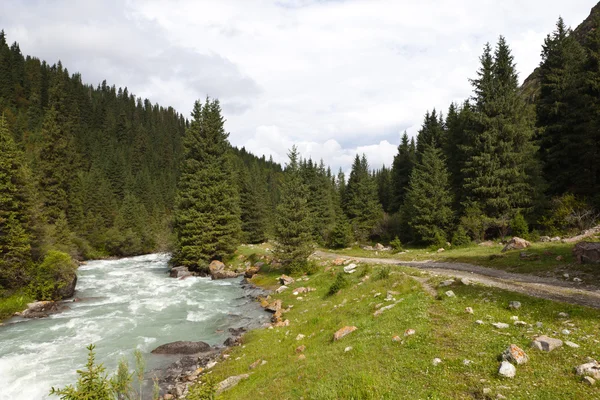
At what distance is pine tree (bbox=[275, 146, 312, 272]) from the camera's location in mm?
32531

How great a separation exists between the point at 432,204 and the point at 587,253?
1012 inches

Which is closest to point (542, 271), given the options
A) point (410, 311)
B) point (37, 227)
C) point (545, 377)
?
point (410, 311)

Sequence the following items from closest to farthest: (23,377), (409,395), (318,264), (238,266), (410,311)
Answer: (409,395), (410,311), (23,377), (318,264), (238,266)

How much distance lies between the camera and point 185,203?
1768 inches

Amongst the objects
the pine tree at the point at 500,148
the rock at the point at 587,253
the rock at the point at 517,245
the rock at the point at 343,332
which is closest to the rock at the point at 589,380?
the rock at the point at 343,332

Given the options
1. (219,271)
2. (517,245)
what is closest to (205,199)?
(219,271)

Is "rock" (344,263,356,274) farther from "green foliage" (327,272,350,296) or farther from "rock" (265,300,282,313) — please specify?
"rock" (265,300,282,313)

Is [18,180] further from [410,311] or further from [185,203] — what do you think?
[410,311]

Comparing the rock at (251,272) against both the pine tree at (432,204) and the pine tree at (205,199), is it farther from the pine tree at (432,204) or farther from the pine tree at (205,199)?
the pine tree at (432,204)

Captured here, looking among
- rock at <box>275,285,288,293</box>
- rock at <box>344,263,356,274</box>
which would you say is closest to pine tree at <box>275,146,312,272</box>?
rock at <box>275,285,288,293</box>

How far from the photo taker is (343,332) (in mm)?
14234

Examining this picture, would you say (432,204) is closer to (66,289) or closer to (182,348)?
(182,348)

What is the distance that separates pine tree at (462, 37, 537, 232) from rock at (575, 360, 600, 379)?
30544 millimetres

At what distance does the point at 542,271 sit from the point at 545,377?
13.1m
